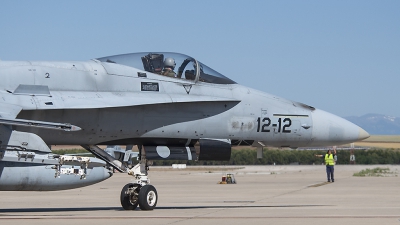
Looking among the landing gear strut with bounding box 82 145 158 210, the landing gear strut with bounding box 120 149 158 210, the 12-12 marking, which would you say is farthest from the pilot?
the 12-12 marking

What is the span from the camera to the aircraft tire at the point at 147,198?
1627 cm

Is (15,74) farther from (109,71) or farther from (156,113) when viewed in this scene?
(156,113)

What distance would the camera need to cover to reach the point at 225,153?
1683 centimetres

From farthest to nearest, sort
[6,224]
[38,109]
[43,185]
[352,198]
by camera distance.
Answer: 1. [352,198]
2. [43,185]
3. [38,109]
4. [6,224]

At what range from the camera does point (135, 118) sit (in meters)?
15.9

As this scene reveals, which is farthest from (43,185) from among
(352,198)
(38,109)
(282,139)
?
(352,198)

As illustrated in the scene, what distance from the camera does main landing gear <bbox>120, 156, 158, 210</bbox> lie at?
53.8 feet

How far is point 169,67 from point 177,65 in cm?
22

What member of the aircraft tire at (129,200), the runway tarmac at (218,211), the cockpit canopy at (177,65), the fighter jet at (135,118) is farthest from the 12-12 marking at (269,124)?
the aircraft tire at (129,200)

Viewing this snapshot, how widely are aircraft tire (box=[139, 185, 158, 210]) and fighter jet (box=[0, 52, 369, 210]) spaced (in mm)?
23

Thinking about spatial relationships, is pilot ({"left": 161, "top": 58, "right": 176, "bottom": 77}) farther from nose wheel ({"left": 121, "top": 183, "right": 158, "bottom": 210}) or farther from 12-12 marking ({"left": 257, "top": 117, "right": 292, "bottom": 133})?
nose wheel ({"left": 121, "top": 183, "right": 158, "bottom": 210})

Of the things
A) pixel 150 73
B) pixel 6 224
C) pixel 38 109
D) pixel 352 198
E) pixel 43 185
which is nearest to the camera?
pixel 6 224

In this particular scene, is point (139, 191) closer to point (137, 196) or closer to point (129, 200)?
point (137, 196)

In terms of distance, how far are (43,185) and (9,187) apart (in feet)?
2.45
